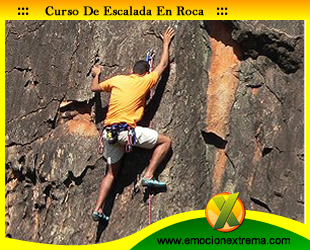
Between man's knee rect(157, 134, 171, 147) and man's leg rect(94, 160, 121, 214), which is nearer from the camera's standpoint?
man's knee rect(157, 134, 171, 147)

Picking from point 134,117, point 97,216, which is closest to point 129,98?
point 134,117

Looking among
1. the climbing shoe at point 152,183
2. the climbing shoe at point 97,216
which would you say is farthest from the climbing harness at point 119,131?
the climbing shoe at point 97,216

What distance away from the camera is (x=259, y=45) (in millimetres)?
7555

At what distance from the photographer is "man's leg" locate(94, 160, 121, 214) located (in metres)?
7.57

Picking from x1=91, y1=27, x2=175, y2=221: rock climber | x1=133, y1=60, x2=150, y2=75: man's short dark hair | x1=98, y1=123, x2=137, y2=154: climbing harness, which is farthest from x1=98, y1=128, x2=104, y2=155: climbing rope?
x1=133, y1=60, x2=150, y2=75: man's short dark hair

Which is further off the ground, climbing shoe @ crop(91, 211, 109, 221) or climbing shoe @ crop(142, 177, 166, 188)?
climbing shoe @ crop(142, 177, 166, 188)

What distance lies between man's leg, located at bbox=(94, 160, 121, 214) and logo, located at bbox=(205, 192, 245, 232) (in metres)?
1.16

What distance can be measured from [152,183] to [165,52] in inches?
56.6

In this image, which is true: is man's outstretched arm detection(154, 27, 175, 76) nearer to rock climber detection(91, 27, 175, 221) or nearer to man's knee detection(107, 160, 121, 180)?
rock climber detection(91, 27, 175, 221)

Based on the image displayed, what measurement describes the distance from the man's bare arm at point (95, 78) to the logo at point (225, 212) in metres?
1.79

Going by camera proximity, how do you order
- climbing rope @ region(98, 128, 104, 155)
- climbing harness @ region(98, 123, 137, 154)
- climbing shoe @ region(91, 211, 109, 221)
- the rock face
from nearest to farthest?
climbing harness @ region(98, 123, 137, 154), the rock face, climbing shoe @ region(91, 211, 109, 221), climbing rope @ region(98, 128, 104, 155)

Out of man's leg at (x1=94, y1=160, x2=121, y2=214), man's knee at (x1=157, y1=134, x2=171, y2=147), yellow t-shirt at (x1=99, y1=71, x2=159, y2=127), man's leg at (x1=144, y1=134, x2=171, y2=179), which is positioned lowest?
man's leg at (x1=94, y1=160, x2=121, y2=214)

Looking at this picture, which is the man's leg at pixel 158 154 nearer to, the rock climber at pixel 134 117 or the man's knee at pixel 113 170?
the rock climber at pixel 134 117

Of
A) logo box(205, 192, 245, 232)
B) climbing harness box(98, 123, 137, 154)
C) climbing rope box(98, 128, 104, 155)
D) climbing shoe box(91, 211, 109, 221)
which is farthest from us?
climbing rope box(98, 128, 104, 155)
